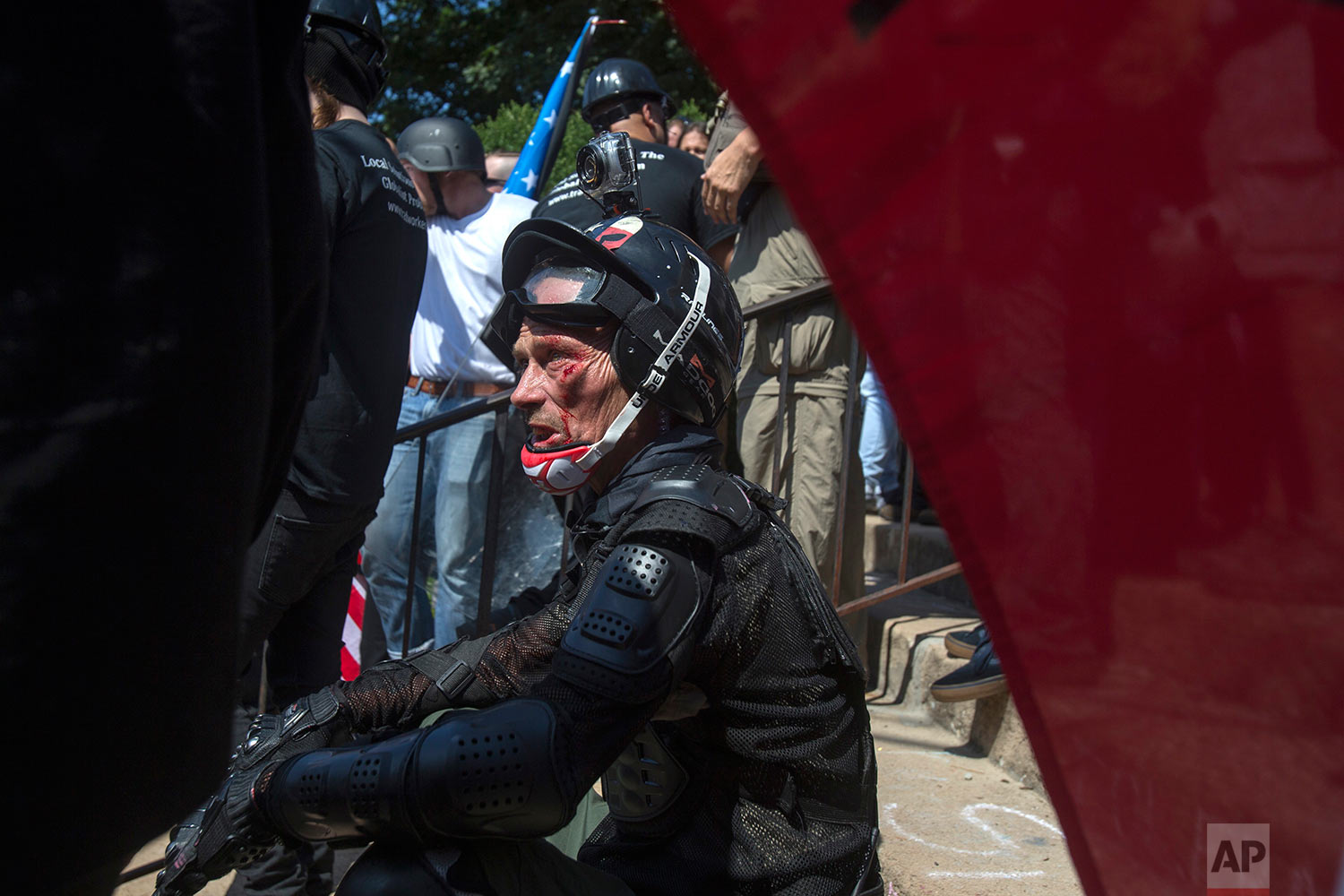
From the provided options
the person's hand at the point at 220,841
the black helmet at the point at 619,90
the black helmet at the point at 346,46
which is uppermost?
the black helmet at the point at 619,90

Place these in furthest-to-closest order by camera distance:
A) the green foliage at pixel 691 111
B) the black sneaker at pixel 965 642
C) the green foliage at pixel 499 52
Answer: the green foliage at pixel 499 52 → the green foliage at pixel 691 111 → the black sneaker at pixel 965 642

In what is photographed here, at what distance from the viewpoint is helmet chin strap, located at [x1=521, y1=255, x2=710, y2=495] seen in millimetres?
2172

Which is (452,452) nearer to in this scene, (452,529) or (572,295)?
(452,529)

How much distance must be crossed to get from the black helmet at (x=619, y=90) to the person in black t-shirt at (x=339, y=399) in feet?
5.36

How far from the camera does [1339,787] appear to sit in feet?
2.58

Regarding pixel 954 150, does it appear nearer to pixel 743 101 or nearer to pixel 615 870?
pixel 743 101

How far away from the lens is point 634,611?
1618 millimetres

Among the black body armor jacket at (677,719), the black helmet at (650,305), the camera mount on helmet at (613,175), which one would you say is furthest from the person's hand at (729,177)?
the black body armor jacket at (677,719)

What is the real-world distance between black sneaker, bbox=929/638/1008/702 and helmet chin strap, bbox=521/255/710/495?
75.5 inches

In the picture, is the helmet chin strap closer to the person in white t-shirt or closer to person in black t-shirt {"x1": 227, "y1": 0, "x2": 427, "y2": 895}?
person in black t-shirt {"x1": 227, "y1": 0, "x2": 427, "y2": 895}

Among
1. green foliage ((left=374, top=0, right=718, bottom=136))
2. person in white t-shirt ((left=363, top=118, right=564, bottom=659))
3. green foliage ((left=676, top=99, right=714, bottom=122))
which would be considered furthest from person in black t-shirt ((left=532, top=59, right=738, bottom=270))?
green foliage ((left=374, top=0, right=718, bottom=136))

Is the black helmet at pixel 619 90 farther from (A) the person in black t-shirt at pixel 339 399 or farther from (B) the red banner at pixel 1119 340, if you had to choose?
(B) the red banner at pixel 1119 340
